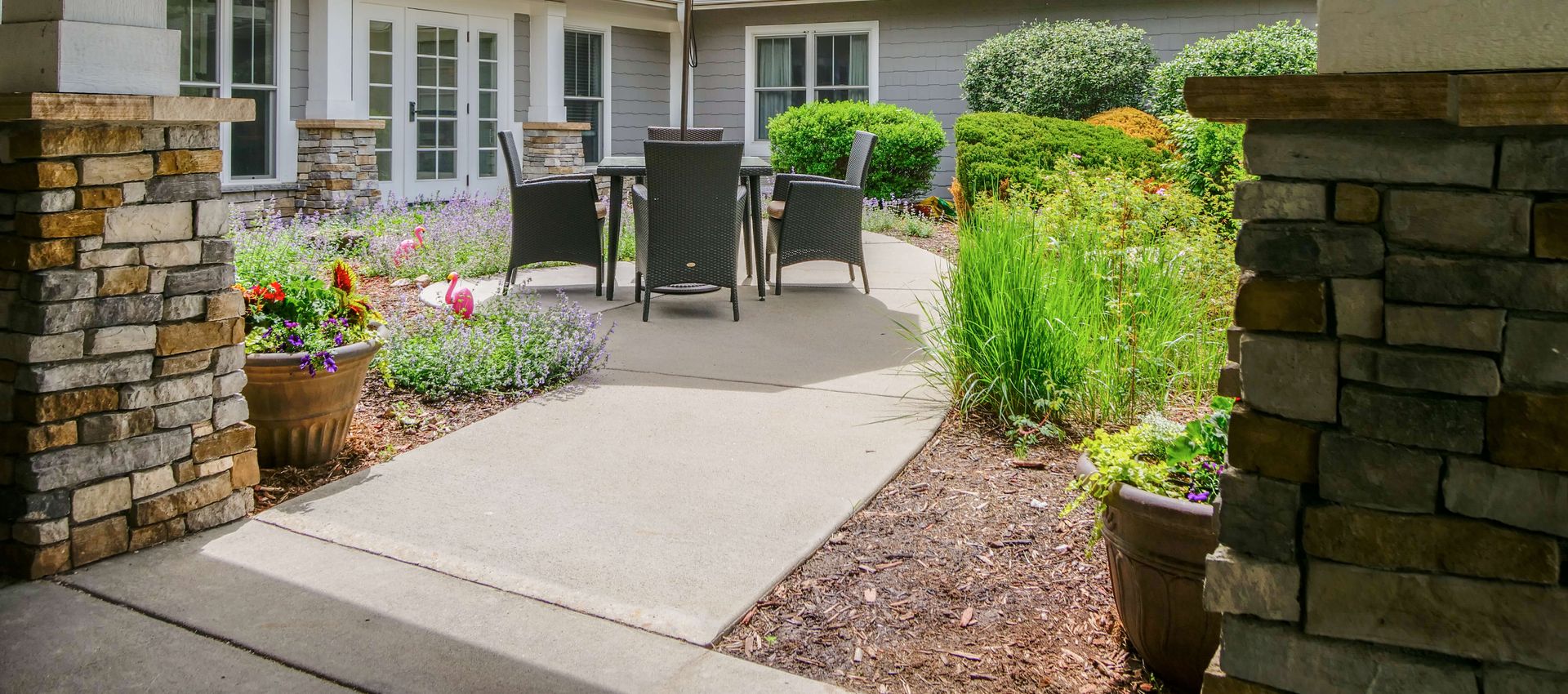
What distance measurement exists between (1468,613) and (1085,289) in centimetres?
286

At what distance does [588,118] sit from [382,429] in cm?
1067

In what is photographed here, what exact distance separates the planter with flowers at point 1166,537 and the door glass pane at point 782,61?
13.2m

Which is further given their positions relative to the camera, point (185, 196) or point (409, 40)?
point (409, 40)

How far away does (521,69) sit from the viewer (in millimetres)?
13609

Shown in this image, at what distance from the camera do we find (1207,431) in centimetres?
271

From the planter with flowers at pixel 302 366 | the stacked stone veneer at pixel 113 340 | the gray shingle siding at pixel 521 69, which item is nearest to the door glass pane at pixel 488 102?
the gray shingle siding at pixel 521 69

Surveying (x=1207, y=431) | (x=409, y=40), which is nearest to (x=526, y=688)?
(x=1207, y=431)

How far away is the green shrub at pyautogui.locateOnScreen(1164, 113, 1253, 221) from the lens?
24.5 feet

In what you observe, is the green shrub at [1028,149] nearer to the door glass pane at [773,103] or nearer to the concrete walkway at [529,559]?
the door glass pane at [773,103]

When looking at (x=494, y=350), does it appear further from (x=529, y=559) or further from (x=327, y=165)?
(x=327, y=165)

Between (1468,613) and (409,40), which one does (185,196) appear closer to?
(1468,613)

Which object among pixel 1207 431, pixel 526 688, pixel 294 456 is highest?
pixel 1207 431

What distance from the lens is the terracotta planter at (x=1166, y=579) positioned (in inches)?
99.2

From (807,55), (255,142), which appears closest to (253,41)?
(255,142)
